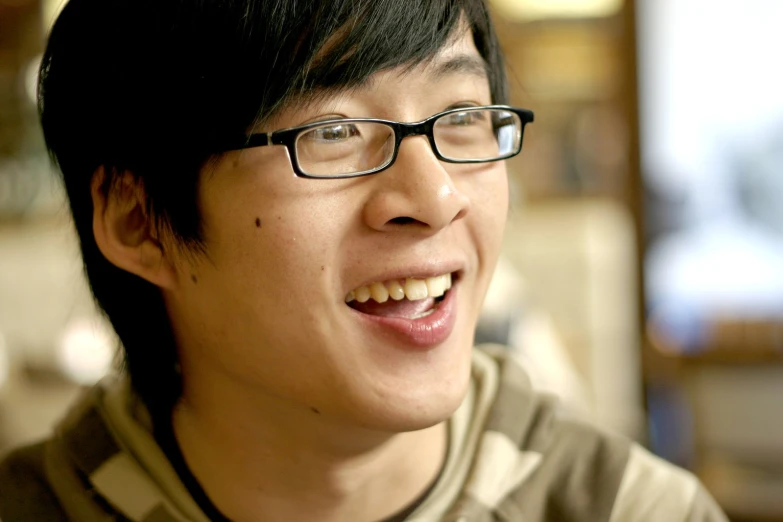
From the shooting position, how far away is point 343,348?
100 centimetres

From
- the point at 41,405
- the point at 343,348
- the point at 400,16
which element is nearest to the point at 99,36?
the point at 400,16

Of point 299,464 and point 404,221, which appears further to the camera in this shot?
point 299,464

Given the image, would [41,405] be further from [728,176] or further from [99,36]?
[728,176]

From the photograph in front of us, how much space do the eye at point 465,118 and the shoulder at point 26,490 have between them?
2.49ft

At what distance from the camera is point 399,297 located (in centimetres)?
105

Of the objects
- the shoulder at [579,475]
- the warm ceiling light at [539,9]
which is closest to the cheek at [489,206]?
the shoulder at [579,475]

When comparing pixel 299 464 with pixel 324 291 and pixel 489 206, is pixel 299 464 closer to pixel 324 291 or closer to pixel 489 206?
pixel 324 291

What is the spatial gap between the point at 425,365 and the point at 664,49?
346cm

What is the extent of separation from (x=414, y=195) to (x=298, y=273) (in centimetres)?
16

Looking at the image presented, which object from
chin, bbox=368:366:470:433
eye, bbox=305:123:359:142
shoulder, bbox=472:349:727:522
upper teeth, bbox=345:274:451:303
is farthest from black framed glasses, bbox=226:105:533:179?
shoulder, bbox=472:349:727:522

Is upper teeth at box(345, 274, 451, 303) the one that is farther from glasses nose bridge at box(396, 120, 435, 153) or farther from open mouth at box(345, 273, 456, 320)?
glasses nose bridge at box(396, 120, 435, 153)

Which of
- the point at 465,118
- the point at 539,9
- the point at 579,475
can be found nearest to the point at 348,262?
the point at 465,118

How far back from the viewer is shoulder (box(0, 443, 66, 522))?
1190 mm

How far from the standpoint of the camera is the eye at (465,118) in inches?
42.2
